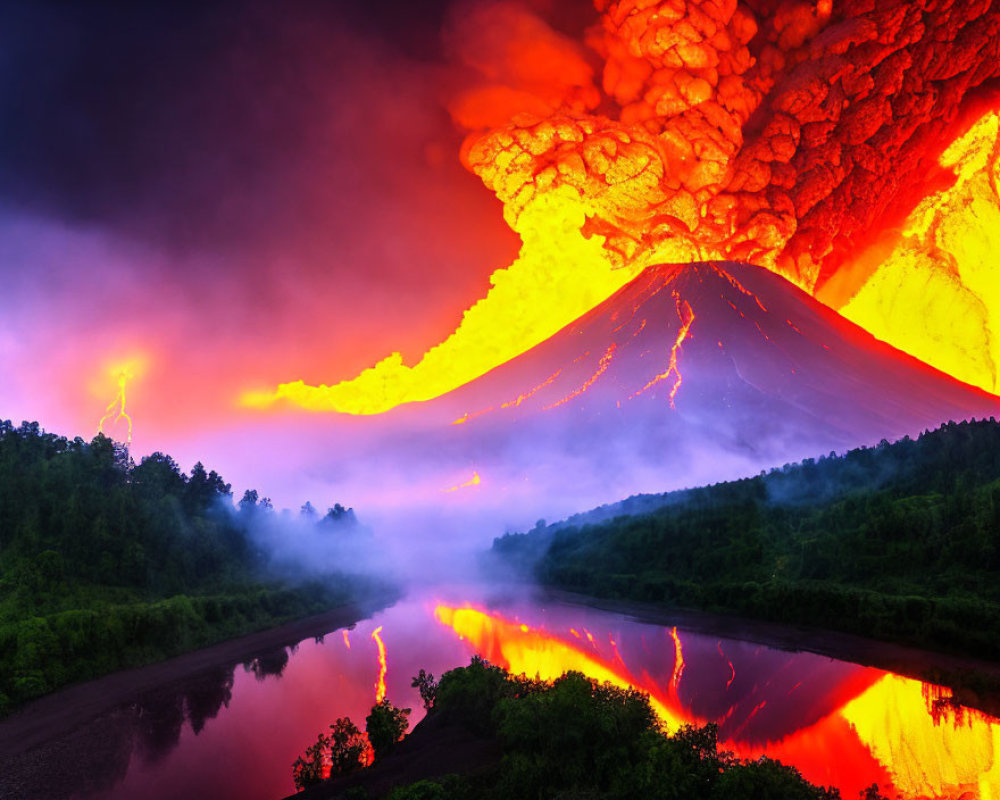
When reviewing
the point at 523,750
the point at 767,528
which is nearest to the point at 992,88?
the point at 767,528

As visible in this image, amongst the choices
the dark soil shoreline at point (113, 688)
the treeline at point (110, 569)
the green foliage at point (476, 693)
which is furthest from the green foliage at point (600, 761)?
the treeline at point (110, 569)

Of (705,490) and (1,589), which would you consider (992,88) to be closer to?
(705,490)

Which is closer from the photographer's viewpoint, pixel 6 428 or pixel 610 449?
pixel 6 428

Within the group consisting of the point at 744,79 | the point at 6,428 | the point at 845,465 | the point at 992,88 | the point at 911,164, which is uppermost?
the point at 744,79

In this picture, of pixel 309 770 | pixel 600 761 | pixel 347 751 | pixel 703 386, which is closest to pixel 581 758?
pixel 600 761

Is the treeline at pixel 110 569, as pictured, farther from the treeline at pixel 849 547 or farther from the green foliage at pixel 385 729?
the treeline at pixel 849 547
